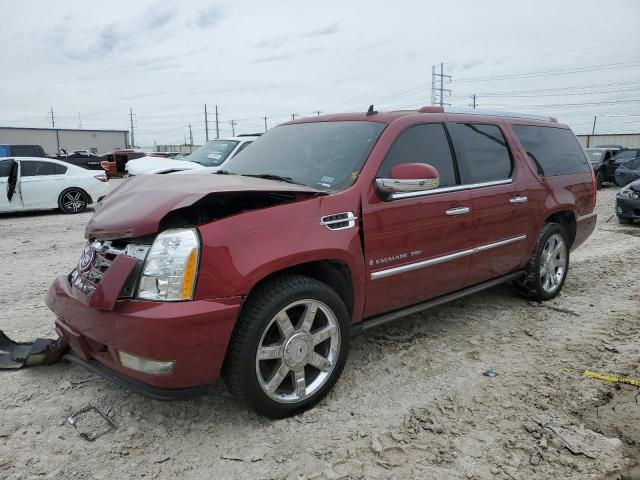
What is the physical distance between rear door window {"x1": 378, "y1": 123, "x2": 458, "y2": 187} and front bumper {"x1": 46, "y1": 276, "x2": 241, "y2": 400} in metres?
1.53

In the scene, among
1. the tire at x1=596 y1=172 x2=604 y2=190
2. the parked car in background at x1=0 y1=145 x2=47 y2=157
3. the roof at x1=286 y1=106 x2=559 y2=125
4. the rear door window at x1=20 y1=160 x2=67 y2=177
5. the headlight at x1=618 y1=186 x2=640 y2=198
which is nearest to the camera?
the roof at x1=286 y1=106 x2=559 y2=125

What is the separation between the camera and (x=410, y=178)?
10.3 feet

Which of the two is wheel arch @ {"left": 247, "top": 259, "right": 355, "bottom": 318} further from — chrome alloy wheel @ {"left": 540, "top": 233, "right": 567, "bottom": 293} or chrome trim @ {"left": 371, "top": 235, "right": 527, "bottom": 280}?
chrome alloy wheel @ {"left": 540, "top": 233, "right": 567, "bottom": 293}

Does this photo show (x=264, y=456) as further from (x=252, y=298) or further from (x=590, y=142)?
(x=590, y=142)

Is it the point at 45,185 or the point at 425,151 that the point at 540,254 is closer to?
the point at 425,151

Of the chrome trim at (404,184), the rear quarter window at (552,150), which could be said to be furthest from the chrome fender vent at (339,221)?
the rear quarter window at (552,150)

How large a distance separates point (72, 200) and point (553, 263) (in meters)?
10.9

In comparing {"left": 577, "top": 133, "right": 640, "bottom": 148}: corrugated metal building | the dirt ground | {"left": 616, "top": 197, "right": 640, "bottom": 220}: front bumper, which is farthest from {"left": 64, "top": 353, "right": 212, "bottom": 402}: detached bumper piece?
{"left": 577, "top": 133, "right": 640, "bottom": 148}: corrugated metal building

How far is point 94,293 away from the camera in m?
2.56

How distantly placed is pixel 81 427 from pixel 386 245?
2.13m

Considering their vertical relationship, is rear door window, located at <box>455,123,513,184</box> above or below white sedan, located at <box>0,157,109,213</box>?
above

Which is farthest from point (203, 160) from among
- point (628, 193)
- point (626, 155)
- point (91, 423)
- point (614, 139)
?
point (614, 139)

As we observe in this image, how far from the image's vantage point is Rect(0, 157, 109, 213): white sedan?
36.7 feet

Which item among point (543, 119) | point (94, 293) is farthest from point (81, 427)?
point (543, 119)
